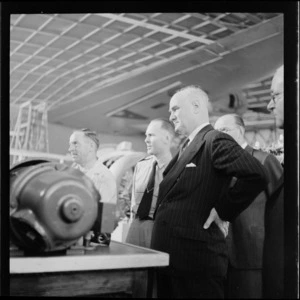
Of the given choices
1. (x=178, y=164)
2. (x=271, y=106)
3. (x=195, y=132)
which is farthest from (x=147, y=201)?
(x=271, y=106)

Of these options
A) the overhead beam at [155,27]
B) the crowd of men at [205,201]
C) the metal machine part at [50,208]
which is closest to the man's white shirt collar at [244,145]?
the crowd of men at [205,201]

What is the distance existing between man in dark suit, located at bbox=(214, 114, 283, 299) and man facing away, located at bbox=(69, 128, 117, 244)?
1.44 feet

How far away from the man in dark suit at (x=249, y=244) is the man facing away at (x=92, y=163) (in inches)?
17.3

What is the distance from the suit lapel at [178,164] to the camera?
1278 mm

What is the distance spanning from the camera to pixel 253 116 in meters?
1.38

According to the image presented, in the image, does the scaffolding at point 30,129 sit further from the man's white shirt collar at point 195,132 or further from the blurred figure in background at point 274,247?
the blurred figure in background at point 274,247

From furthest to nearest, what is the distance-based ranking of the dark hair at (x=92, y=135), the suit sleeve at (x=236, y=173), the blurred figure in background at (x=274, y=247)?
the dark hair at (x=92, y=135) < the blurred figure in background at (x=274, y=247) < the suit sleeve at (x=236, y=173)

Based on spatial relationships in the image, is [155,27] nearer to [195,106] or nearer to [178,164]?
[195,106]

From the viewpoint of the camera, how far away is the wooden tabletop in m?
1.03

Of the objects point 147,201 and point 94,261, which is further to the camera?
point 147,201

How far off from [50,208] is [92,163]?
1.09 feet

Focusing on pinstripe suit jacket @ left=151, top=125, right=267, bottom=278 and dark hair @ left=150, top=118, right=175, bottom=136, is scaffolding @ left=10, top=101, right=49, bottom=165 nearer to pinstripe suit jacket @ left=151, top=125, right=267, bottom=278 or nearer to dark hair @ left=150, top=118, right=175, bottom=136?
dark hair @ left=150, top=118, right=175, bottom=136

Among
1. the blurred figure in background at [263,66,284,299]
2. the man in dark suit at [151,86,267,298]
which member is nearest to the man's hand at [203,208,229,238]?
the man in dark suit at [151,86,267,298]

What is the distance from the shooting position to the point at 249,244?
1300mm
